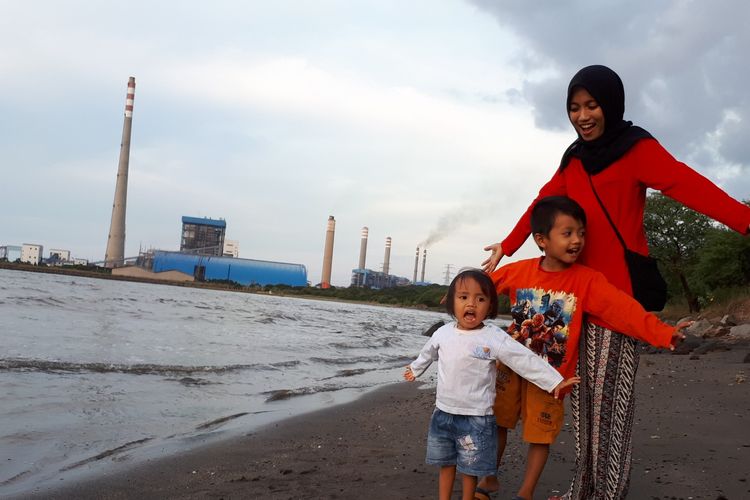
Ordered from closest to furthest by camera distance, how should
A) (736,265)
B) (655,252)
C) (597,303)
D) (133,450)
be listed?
(597,303) < (133,450) < (736,265) < (655,252)

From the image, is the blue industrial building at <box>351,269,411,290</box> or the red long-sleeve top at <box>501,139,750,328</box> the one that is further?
the blue industrial building at <box>351,269,411,290</box>

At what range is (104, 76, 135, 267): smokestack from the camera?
95.4 meters

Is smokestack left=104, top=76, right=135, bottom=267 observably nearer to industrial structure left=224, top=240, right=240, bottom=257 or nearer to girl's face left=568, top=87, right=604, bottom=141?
industrial structure left=224, top=240, right=240, bottom=257

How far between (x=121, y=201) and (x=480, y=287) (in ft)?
333

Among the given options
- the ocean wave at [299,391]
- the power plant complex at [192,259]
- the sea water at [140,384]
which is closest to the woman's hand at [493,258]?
the sea water at [140,384]

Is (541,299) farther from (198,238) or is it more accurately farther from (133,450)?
(198,238)

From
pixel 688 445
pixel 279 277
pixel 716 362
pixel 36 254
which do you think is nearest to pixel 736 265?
pixel 716 362

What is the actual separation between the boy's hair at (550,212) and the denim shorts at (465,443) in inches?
31.7

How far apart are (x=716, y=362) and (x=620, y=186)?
8.04m

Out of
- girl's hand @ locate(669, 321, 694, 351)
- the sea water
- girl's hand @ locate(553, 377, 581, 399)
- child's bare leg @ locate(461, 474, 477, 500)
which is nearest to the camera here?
girl's hand @ locate(669, 321, 694, 351)

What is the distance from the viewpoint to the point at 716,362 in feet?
31.6

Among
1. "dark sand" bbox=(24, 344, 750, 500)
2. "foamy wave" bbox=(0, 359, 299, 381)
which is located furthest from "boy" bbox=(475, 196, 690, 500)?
"foamy wave" bbox=(0, 359, 299, 381)

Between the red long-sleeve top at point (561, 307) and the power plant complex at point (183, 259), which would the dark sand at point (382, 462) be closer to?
the red long-sleeve top at point (561, 307)

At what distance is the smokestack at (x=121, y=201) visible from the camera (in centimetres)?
9544
